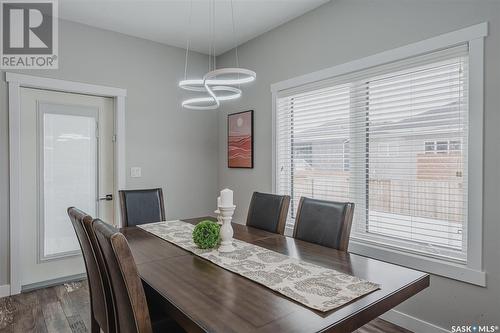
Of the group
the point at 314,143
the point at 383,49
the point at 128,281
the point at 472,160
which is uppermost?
the point at 383,49

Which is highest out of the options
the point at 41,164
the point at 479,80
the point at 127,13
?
the point at 127,13

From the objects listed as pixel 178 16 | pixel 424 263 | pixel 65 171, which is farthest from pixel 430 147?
pixel 65 171

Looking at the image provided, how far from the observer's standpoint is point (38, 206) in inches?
121

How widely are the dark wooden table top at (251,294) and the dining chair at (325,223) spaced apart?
14cm

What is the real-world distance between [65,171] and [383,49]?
129 inches

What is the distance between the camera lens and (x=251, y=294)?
124cm

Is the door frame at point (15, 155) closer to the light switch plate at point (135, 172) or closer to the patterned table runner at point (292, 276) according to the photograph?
the light switch plate at point (135, 172)

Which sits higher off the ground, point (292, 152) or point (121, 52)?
point (121, 52)

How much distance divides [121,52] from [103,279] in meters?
2.76

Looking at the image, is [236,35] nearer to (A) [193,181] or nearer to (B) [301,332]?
(A) [193,181]

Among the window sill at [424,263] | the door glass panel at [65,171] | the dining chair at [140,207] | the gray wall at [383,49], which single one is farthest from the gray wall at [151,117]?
the window sill at [424,263]

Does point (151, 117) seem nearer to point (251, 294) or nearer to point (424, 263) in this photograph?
point (251, 294)

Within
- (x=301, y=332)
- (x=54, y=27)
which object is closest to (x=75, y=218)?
(x=301, y=332)

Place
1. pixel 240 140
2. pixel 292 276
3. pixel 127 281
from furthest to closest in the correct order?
pixel 240 140 < pixel 292 276 < pixel 127 281
